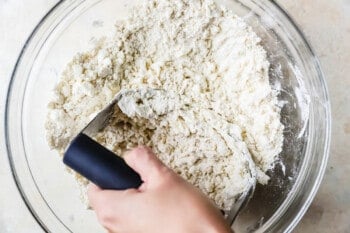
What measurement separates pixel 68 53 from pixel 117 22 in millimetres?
100

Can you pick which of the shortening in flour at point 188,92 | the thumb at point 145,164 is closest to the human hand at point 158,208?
the thumb at point 145,164

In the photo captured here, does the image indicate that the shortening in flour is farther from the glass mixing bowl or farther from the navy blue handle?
the navy blue handle

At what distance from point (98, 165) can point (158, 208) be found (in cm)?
10

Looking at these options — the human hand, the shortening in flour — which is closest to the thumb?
the human hand

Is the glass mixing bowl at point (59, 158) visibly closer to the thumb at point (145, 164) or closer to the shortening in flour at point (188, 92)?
the shortening in flour at point (188, 92)

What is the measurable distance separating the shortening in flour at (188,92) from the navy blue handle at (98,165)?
0.14 m

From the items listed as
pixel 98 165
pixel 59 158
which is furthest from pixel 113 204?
pixel 59 158

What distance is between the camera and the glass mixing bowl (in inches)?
36.7

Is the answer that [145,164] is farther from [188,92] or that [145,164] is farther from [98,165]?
[188,92]

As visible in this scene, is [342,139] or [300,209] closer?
[300,209]

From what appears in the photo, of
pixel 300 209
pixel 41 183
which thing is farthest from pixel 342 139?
pixel 41 183

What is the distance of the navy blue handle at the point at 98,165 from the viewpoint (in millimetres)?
729

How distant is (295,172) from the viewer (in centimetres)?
94

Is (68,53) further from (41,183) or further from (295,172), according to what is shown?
(295,172)
